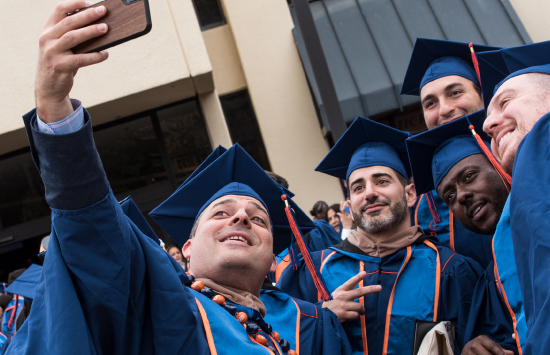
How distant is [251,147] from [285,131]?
2.24 ft

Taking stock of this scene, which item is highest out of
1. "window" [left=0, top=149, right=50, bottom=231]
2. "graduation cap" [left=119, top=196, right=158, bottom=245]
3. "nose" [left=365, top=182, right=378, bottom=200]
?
"window" [left=0, top=149, right=50, bottom=231]

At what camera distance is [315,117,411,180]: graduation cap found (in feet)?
9.66

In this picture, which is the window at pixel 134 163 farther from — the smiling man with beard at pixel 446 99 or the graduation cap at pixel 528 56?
the graduation cap at pixel 528 56

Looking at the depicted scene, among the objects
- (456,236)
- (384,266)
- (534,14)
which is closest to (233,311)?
(384,266)

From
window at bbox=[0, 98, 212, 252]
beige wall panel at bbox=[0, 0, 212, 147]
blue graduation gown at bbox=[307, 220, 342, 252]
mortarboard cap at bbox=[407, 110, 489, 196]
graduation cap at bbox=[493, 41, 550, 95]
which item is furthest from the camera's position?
window at bbox=[0, 98, 212, 252]

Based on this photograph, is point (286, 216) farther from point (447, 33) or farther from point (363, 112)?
point (447, 33)

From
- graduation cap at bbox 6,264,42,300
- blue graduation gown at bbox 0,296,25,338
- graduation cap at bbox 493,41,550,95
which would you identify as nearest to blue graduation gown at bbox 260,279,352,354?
graduation cap at bbox 493,41,550,95

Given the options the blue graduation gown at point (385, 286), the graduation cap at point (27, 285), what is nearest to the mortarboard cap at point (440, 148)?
the blue graduation gown at point (385, 286)

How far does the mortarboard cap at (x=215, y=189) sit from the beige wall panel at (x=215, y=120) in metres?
3.95

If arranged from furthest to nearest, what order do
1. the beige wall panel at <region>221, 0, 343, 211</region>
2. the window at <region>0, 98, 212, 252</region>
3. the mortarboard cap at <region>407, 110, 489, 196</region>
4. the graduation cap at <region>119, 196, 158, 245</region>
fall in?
the beige wall panel at <region>221, 0, 343, 211</region> < the window at <region>0, 98, 212, 252</region> < the mortarboard cap at <region>407, 110, 489, 196</region> < the graduation cap at <region>119, 196, 158, 245</region>

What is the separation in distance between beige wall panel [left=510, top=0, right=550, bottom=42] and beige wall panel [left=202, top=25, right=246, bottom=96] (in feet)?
16.4

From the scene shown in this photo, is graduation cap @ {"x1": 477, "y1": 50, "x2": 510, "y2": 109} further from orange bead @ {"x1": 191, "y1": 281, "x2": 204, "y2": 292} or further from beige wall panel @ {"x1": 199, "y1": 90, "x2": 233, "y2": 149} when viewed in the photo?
beige wall panel @ {"x1": 199, "y1": 90, "x2": 233, "y2": 149}

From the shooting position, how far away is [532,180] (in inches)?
50.4

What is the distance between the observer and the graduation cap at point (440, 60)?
3.19m
